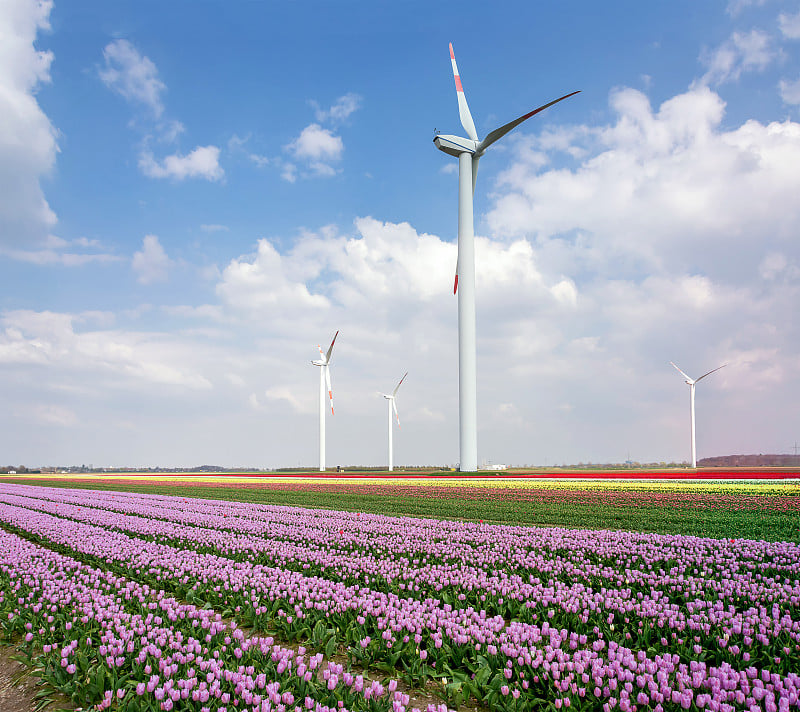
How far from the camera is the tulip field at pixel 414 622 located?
5.17m

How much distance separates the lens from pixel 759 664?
19.4 feet

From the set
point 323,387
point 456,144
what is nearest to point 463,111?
point 456,144

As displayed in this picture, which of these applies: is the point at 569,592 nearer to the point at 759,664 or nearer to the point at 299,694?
the point at 759,664

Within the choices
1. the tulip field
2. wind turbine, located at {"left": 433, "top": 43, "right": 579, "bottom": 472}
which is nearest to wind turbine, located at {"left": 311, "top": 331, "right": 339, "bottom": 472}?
wind turbine, located at {"left": 433, "top": 43, "right": 579, "bottom": 472}

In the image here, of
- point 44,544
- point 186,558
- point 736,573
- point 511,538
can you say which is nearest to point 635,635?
point 736,573

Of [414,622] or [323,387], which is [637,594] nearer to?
[414,622]

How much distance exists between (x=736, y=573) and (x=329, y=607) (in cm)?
697

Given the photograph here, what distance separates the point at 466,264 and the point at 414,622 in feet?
150

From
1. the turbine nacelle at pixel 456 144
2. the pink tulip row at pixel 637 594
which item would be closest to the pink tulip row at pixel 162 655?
the pink tulip row at pixel 637 594

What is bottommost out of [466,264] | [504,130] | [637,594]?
[637,594]

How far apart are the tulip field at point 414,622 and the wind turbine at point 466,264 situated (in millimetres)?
35418

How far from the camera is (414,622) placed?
6.78 meters

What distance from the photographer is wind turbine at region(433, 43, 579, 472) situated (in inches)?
1916

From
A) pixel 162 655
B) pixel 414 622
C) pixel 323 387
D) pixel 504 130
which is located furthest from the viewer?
pixel 323 387
